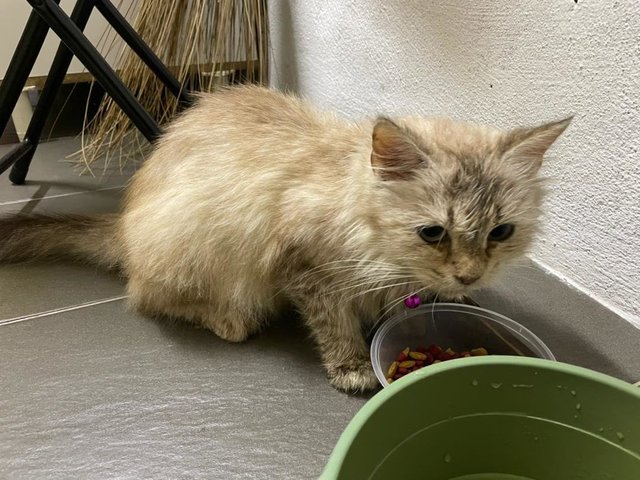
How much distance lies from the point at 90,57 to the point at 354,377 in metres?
1.16

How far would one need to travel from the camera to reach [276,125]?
128cm

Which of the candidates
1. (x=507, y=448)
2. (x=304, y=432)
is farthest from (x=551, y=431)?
(x=304, y=432)

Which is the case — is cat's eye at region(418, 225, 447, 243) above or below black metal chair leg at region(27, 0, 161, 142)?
below

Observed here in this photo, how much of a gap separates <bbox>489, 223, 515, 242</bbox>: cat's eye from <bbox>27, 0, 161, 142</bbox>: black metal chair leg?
1098 mm

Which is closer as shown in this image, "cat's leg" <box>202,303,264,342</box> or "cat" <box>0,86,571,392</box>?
"cat" <box>0,86,571,392</box>

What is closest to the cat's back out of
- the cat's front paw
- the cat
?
the cat

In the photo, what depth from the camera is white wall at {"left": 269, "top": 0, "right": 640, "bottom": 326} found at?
1.17m

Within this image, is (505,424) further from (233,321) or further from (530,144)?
(233,321)

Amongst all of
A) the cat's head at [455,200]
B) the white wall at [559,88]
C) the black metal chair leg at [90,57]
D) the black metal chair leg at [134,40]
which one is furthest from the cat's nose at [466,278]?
the black metal chair leg at [134,40]

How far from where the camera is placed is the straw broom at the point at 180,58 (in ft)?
7.16

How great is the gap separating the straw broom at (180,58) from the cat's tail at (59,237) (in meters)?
0.74

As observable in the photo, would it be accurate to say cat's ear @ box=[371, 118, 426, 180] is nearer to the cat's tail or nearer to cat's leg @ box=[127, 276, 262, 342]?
cat's leg @ box=[127, 276, 262, 342]

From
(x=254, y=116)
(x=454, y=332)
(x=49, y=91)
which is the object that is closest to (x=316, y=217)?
(x=254, y=116)

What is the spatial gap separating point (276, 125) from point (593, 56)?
71 centimetres
